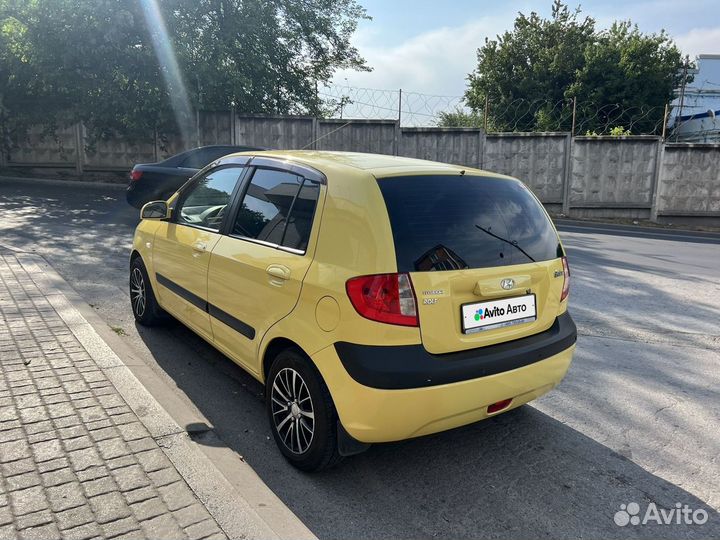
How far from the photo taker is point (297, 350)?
292cm

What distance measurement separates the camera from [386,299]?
2568 mm

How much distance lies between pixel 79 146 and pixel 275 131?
6.23 meters

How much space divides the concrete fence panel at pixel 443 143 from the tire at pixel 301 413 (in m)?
12.7

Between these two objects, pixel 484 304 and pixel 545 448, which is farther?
pixel 545 448

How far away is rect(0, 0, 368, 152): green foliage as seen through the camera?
13.1 m

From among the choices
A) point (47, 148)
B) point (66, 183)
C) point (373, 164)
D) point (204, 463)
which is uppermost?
point (47, 148)

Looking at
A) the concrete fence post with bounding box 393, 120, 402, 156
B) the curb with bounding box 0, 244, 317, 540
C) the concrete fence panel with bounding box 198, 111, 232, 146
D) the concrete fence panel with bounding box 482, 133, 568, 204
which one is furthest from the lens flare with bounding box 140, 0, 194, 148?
the curb with bounding box 0, 244, 317, 540

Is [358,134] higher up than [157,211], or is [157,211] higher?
[358,134]

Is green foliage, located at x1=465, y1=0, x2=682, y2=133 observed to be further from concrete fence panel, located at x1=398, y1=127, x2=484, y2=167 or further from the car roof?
the car roof

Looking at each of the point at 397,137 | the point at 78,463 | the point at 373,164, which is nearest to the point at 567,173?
the point at 397,137

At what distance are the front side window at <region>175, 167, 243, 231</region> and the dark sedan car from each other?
571 centimetres

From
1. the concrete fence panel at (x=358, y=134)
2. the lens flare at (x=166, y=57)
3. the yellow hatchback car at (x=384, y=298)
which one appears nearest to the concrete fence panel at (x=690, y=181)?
the concrete fence panel at (x=358, y=134)

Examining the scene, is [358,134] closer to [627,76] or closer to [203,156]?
[203,156]

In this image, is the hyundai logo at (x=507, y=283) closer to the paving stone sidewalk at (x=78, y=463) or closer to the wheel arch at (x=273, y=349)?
the wheel arch at (x=273, y=349)
